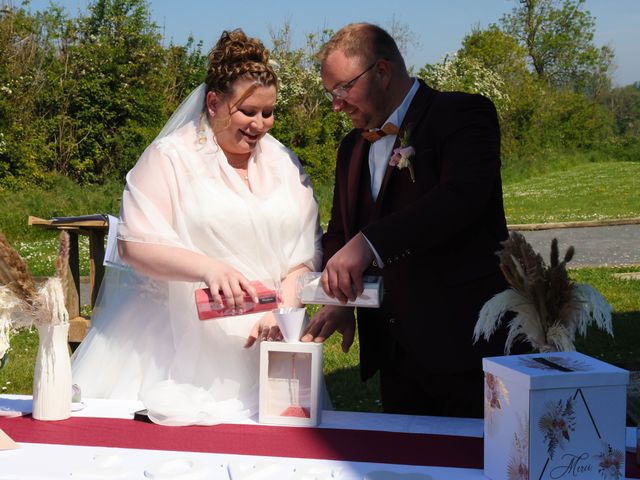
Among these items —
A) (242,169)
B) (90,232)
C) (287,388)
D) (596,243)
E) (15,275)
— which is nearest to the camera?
(15,275)

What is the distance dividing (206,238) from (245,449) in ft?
3.08

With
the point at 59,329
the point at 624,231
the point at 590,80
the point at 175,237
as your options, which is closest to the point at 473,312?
the point at 175,237

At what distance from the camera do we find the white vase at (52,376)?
8.10ft

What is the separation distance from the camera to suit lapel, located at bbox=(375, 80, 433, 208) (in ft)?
9.24

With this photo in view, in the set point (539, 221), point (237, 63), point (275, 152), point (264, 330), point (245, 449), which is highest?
point (539, 221)

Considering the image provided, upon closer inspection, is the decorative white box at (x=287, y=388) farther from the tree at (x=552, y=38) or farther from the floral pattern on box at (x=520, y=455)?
the tree at (x=552, y=38)

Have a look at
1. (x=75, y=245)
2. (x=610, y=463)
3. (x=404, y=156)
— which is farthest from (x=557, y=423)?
(x=75, y=245)

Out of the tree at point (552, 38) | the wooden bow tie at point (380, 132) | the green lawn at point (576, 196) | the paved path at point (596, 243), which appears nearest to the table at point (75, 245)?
the wooden bow tie at point (380, 132)

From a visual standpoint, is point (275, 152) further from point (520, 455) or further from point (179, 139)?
point (520, 455)

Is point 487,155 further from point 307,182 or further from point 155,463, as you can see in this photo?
point 155,463

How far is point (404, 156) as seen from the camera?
275 centimetres

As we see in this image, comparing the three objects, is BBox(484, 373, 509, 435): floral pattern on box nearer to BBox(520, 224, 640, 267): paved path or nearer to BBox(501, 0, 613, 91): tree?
BBox(520, 224, 640, 267): paved path

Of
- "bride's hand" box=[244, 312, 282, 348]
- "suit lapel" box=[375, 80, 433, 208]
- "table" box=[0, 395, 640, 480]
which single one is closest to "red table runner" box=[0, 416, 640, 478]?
"table" box=[0, 395, 640, 480]

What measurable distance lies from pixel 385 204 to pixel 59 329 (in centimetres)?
111
